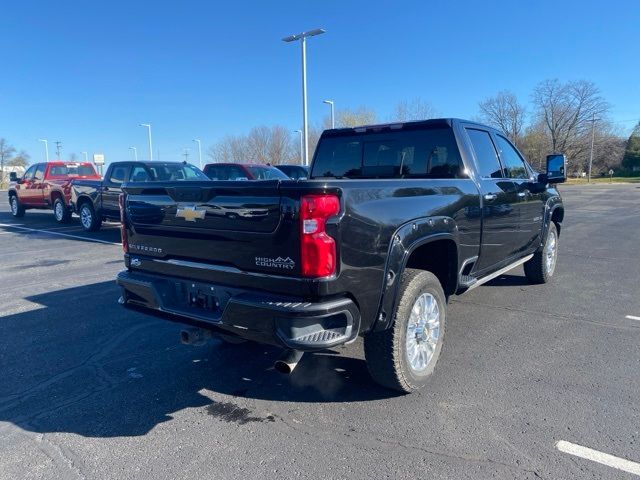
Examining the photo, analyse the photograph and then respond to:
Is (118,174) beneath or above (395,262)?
above

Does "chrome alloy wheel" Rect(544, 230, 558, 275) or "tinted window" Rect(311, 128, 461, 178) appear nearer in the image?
"tinted window" Rect(311, 128, 461, 178)

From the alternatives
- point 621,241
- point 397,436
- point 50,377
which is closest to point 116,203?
point 50,377

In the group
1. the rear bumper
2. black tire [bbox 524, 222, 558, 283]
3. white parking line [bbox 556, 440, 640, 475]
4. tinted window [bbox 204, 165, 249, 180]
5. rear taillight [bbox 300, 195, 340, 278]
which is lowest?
white parking line [bbox 556, 440, 640, 475]

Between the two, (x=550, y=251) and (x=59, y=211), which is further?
(x=59, y=211)

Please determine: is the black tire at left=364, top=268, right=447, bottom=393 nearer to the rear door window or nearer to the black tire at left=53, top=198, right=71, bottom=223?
the rear door window

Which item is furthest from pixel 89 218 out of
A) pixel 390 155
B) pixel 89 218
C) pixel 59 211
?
pixel 390 155

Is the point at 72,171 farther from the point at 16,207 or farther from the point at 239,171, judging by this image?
the point at 239,171

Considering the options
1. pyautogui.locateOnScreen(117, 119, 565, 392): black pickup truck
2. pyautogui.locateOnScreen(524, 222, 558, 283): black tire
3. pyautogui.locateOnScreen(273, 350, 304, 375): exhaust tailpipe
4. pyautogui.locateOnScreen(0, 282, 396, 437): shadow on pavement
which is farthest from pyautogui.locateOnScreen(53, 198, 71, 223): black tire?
pyautogui.locateOnScreen(273, 350, 304, 375): exhaust tailpipe

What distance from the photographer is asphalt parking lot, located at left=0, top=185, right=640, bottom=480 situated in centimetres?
268

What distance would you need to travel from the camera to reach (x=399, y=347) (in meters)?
3.21

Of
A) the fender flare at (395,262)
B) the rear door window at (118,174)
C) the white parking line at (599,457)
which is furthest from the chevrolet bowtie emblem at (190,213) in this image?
the rear door window at (118,174)

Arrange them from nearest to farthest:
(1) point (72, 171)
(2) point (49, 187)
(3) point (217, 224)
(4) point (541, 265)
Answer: (3) point (217, 224) → (4) point (541, 265) → (2) point (49, 187) → (1) point (72, 171)

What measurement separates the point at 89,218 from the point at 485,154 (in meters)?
11.2

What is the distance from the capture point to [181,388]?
358cm
